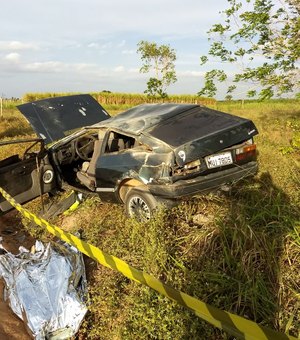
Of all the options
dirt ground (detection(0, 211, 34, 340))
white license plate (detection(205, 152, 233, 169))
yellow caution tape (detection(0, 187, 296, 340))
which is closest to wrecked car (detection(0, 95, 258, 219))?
white license plate (detection(205, 152, 233, 169))

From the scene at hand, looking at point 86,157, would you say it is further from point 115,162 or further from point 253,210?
point 253,210

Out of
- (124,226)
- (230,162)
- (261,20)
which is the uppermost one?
(261,20)

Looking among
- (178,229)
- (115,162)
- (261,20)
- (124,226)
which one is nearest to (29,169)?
(115,162)

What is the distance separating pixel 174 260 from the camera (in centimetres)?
331

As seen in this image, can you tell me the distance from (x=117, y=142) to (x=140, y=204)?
1.09 meters

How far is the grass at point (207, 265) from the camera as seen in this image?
276 cm

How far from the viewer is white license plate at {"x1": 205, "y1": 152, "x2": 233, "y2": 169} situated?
4.18 meters

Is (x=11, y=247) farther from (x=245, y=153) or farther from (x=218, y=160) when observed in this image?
(x=245, y=153)

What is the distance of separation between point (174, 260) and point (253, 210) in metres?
1.07

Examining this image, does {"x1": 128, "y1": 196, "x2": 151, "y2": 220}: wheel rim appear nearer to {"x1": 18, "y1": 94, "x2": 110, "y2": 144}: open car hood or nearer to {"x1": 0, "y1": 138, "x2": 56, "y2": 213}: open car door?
{"x1": 0, "y1": 138, "x2": 56, "y2": 213}: open car door

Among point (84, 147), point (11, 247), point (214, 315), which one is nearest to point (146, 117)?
point (84, 147)

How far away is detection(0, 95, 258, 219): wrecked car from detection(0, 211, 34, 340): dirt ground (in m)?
0.60

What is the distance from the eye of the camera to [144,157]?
4355mm

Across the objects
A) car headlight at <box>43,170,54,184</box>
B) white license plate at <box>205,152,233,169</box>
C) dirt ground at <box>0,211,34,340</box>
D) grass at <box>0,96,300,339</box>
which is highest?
white license plate at <box>205,152,233,169</box>
